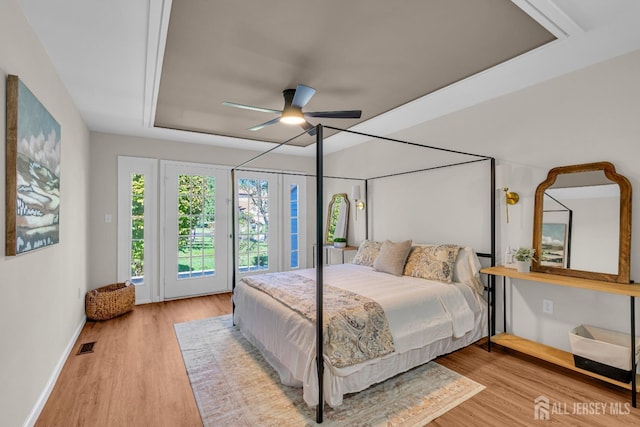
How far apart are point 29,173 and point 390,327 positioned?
2.54 metres

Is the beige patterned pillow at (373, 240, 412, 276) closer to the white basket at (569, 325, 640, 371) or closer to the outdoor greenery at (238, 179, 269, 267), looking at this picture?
the white basket at (569, 325, 640, 371)

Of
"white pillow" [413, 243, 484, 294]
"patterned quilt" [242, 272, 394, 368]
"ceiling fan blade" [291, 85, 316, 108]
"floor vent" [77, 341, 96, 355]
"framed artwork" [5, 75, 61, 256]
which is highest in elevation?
"ceiling fan blade" [291, 85, 316, 108]

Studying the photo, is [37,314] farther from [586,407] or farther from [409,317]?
[586,407]

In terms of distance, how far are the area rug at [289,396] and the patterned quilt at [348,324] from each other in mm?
315

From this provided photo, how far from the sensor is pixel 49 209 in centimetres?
222

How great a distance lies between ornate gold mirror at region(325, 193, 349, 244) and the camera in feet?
17.0

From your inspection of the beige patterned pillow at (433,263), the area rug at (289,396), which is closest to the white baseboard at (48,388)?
the area rug at (289,396)

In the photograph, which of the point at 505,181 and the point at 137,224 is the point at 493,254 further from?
the point at 137,224

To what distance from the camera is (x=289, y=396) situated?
2.17 metres

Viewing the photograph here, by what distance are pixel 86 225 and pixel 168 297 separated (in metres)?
1.51

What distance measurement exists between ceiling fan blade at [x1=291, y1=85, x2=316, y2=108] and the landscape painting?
2.37 meters

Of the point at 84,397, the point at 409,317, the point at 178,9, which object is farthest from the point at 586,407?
the point at 178,9

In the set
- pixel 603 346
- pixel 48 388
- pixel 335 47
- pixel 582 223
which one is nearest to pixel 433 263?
pixel 582 223

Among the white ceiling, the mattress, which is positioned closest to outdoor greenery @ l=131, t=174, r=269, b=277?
the white ceiling
